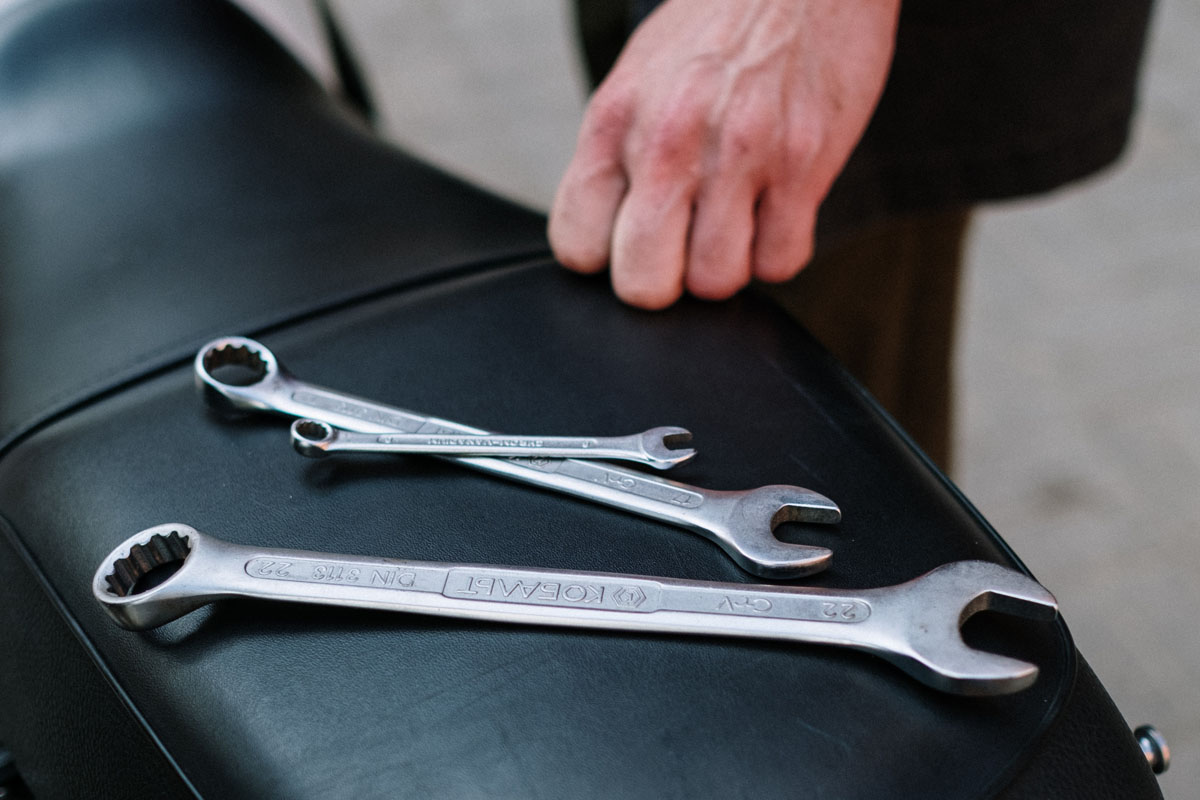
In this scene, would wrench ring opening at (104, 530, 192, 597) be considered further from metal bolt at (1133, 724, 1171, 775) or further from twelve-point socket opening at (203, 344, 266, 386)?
metal bolt at (1133, 724, 1171, 775)

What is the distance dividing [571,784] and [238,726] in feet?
0.49

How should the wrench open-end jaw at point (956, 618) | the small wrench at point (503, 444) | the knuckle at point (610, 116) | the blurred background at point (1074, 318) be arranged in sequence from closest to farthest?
the wrench open-end jaw at point (956, 618), the small wrench at point (503, 444), the knuckle at point (610, 116), the blurred background at point (1074, 318)

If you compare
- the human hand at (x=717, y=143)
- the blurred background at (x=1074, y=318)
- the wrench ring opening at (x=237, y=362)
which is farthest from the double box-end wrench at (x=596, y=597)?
the blurred background at (x=1074, y=318)

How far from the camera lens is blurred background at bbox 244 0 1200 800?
136 centimetres

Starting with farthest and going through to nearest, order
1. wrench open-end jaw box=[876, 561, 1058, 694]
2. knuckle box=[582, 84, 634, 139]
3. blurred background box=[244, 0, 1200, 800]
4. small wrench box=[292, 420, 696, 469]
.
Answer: blurred background box=[244, 0, 1200, 800], knuckle box=[582, 84, 634, 139], small wrench box=[292, 420, 696, 469], wrench open-end jaw box=[876, 561, 1058, 694]

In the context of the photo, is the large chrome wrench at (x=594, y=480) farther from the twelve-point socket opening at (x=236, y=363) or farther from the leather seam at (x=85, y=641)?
the leather seam at (x=85, y=641)

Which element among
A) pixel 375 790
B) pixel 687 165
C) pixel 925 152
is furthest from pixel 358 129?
pixel 375 790

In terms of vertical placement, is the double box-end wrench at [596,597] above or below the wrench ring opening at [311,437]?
below

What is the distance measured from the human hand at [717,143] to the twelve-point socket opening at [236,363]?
0.66 ft

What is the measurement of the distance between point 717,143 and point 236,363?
1.02ft

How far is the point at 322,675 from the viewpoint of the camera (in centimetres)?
48

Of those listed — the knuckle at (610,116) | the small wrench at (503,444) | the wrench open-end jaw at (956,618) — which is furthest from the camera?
the knuckle at (610,116)

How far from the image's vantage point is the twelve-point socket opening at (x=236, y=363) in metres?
0.62

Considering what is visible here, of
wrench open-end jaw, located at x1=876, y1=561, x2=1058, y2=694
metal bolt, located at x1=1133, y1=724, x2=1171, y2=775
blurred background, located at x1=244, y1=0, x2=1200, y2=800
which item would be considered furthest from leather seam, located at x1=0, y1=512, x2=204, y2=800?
blurred background, located at x1=244, y1=0, x2=1200, y2=800
